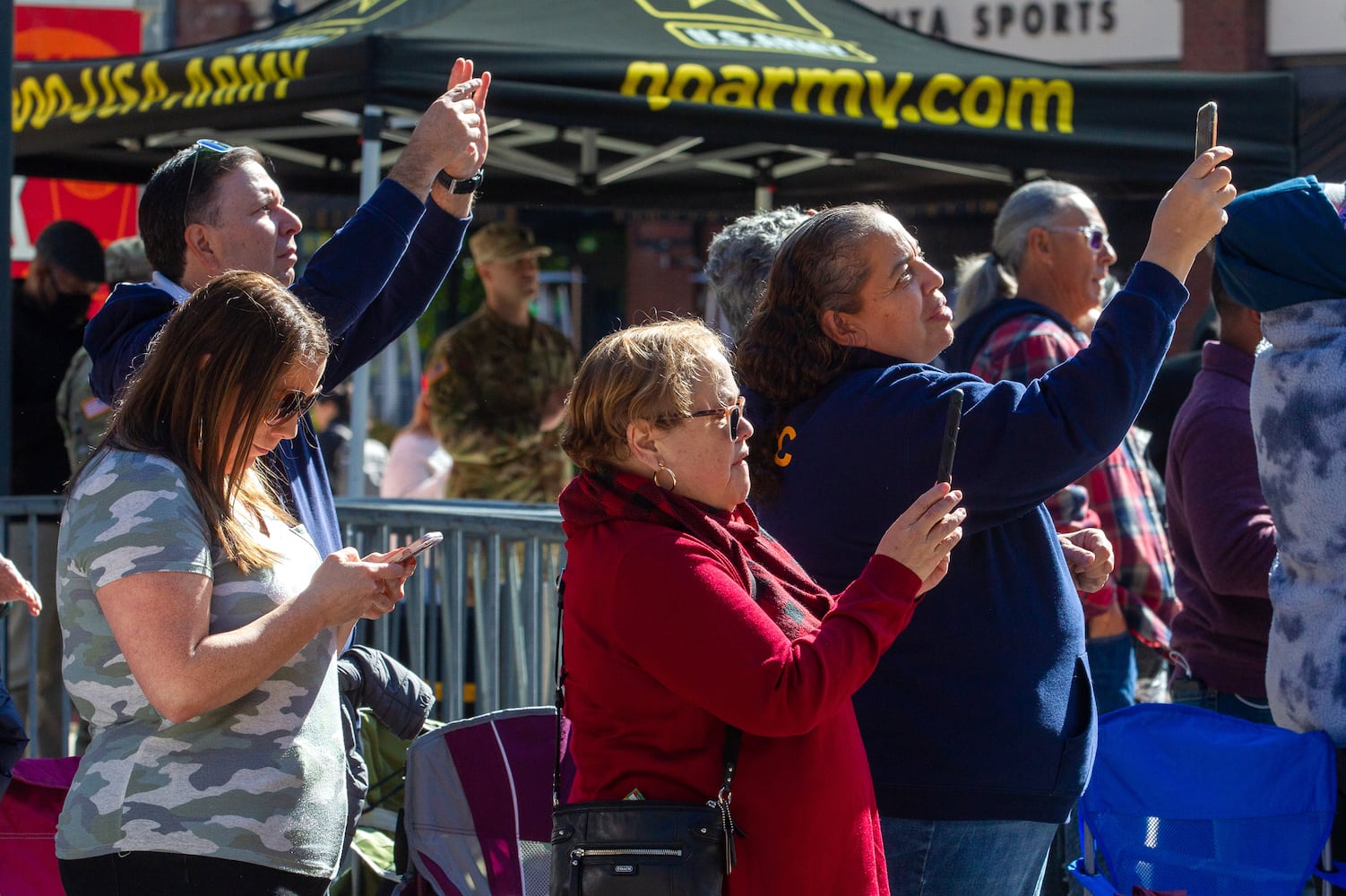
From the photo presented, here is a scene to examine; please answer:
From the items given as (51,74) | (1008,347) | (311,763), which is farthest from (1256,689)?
(51,74)

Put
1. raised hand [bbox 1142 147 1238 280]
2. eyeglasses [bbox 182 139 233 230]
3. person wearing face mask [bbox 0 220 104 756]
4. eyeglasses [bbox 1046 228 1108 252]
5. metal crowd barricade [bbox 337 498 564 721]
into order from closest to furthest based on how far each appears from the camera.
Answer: raised hand [bbox 1142 147 1238 280] → eyeglasses [bbox 182 139 233 230] → eyeglasses [bbox 1046 228 1108 252] → metal crowd barricade [bbox 337 498 564 721] → person wearing face mask [bbox 0 220 104 756]

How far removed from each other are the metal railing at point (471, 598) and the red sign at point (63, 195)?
405 centimetres

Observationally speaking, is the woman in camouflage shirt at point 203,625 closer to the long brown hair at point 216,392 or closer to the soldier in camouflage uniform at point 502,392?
the long brown hair at point 216,392

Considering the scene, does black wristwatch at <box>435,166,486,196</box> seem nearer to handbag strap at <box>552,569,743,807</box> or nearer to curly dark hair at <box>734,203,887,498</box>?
curly dark hair at <box>734,203,887,498</box>

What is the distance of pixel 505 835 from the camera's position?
9.22 feet

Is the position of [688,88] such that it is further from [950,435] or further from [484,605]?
[950,435]

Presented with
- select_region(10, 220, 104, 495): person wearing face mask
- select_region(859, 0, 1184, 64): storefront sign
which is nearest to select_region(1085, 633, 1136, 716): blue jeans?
select_region(10, 220, 104, 495): person wearing face mask

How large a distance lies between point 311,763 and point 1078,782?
1.19 m

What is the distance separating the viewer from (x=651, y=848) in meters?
1.99

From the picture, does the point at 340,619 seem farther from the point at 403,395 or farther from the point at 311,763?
the point at 403,395

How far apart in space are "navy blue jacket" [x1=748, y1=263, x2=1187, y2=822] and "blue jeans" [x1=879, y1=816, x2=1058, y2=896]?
0.02 m

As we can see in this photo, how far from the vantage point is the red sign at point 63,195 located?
866 centimetres

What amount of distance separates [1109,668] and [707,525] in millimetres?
2105

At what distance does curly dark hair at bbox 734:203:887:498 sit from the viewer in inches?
98.0
